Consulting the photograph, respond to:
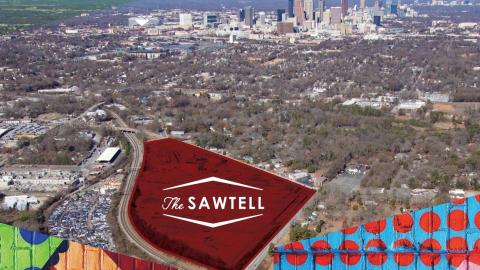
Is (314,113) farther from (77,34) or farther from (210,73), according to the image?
(77,34)

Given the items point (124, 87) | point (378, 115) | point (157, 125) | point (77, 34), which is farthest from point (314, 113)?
point (77, 34)

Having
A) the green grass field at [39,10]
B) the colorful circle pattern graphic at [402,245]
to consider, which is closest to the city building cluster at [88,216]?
the colorful circle pattern graphic at [402,245]

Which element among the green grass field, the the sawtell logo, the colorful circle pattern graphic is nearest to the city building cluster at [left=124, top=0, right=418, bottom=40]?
the green grass field

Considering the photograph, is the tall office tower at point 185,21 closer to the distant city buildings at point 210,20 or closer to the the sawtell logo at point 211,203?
the distant city buildings at point 210,20

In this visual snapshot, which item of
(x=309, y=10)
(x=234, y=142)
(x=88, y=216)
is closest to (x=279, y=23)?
(x=309, y=10)

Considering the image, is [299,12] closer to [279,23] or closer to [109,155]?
[279,23]
